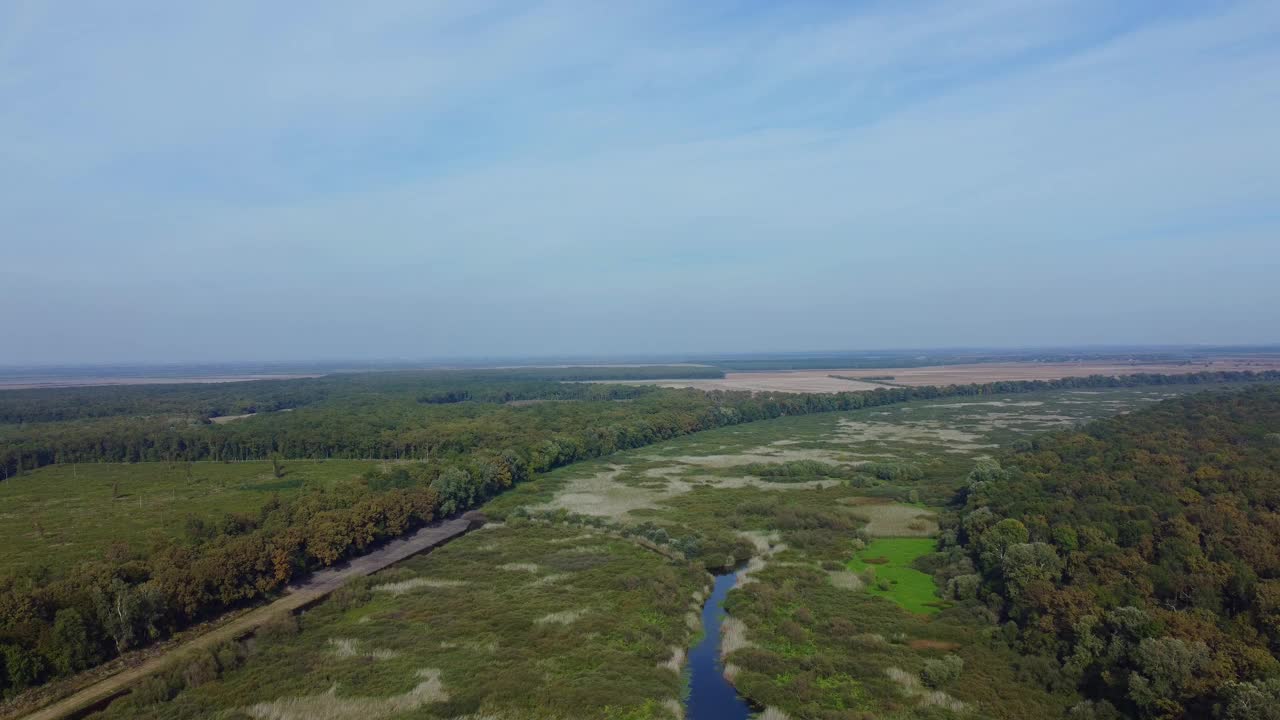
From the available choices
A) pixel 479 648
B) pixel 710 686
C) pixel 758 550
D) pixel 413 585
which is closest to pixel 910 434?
pixel 758 550

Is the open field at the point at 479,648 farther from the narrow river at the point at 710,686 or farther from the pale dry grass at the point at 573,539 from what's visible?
the pale dry grass at the point at 573,539

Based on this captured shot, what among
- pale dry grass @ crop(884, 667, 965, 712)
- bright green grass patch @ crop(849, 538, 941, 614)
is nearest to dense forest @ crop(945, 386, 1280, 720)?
bright green grass patch @ crop(849, 538, 941, 614)

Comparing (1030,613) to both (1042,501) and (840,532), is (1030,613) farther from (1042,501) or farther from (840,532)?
(840,532)

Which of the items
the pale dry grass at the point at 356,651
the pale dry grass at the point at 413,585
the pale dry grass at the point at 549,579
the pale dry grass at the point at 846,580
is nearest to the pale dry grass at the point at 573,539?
the pale dry grass at the point at 549,579

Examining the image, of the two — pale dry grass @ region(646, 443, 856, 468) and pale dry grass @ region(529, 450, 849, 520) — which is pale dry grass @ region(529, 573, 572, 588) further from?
pale dry grass @ region(646, 443, 856, 468)

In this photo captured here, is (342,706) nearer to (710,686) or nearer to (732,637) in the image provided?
(710,686)

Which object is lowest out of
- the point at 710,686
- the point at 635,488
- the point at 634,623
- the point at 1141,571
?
the point at 710,686
